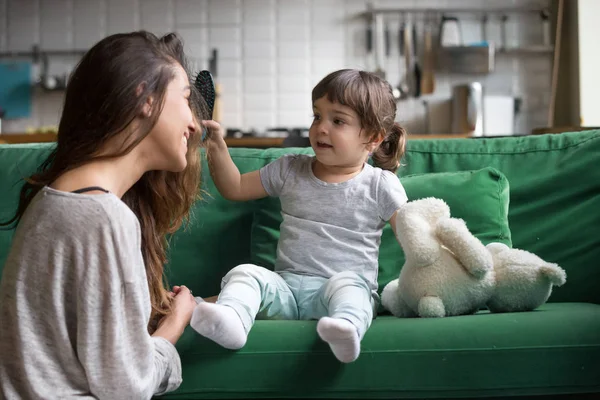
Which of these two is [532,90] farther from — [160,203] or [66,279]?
[66,279]

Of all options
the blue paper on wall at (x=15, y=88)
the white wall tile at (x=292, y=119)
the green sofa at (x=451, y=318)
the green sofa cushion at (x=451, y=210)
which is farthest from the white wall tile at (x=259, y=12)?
the green sofa cushion at (x=451, y=210)

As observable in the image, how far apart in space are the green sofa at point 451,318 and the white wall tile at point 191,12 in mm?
3108

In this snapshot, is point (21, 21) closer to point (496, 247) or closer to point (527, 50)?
point (527, 50)

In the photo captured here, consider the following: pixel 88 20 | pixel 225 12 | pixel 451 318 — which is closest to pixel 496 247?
pixel 451 318

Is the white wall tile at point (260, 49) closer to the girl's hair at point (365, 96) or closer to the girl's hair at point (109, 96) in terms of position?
the girl's hair at point (365, 96)

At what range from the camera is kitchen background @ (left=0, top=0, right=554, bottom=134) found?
5016mm

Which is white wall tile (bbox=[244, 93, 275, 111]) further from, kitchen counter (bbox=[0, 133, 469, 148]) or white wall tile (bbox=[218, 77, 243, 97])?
kitchen counter (bbox=[0, 133, 469, 148])

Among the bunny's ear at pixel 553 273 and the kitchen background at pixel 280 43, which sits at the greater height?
the kitchen background at pixel 280 43

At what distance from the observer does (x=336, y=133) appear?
179cm

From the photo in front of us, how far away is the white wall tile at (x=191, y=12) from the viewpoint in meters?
5.05

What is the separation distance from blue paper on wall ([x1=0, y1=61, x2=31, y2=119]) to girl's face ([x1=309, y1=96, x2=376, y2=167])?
3.80m

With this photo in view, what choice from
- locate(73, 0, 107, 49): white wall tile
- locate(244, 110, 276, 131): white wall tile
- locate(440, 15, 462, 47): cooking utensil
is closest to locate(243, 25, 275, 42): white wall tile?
locate(244, 110, 276, 131): white wall tile

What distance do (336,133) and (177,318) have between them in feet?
1.97

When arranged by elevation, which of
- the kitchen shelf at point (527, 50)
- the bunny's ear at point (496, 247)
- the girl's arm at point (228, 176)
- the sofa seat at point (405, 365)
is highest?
the kitchen shelf at point (527, 50)
